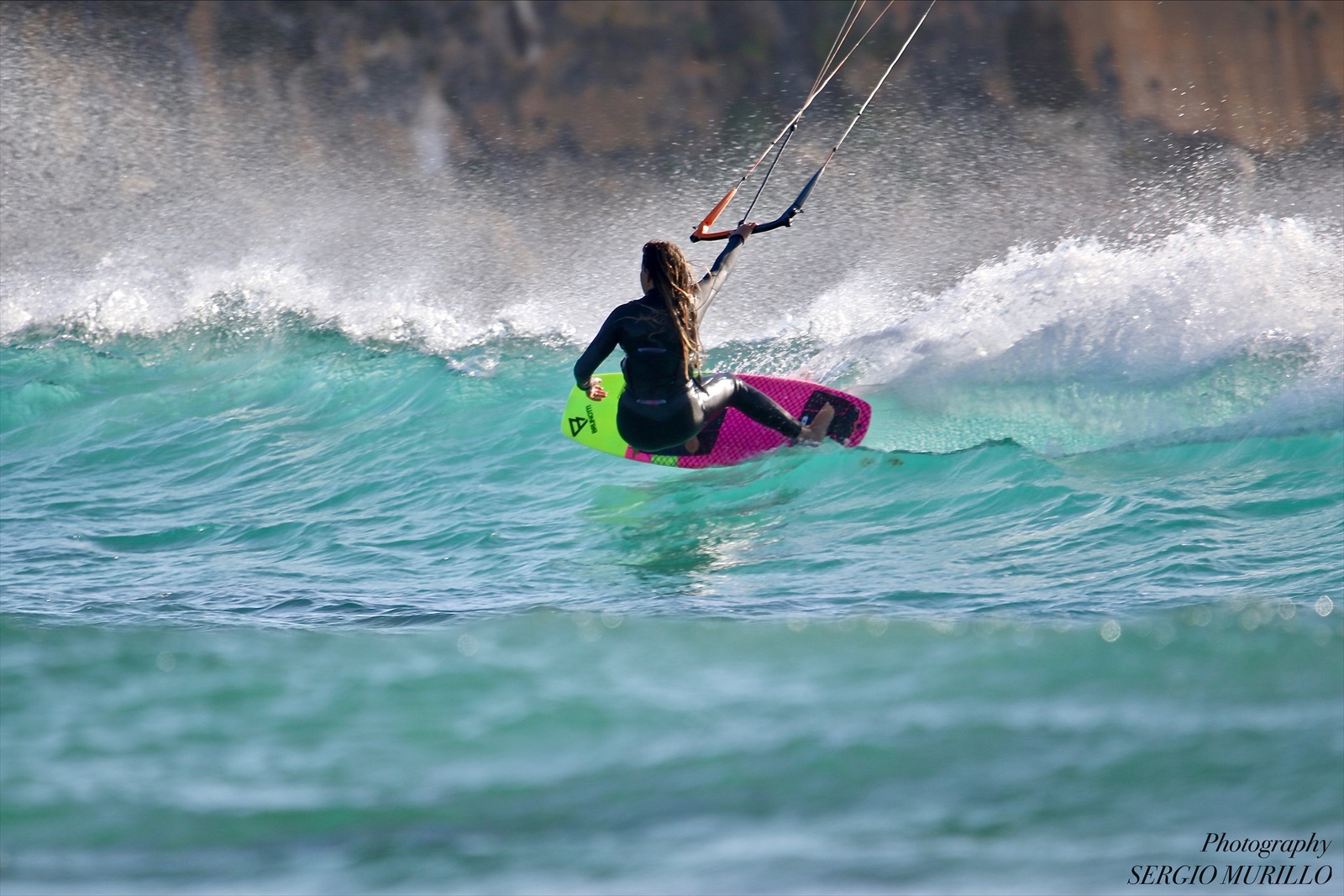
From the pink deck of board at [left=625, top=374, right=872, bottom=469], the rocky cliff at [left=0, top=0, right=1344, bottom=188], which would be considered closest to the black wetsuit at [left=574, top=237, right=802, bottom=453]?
the pink deck of board at [left=625, top=374, right=872, bottom=469]

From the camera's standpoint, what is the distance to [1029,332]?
6797mm

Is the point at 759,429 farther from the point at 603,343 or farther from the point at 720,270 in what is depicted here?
the point at 603,343

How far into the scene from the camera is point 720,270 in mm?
5762

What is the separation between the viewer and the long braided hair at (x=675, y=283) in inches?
212

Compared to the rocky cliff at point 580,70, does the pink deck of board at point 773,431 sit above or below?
below

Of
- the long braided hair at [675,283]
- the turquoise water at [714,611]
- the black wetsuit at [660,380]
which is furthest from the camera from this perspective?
the black wetsuit at [660,380]

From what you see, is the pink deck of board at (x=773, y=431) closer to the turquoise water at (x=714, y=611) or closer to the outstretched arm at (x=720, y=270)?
the turquoise water at (x=714, y=611)

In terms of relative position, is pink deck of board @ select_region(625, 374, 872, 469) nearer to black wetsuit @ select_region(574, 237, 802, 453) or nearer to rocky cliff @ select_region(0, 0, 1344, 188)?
black wetsuit @ select_region(574, 237, 802, 453)

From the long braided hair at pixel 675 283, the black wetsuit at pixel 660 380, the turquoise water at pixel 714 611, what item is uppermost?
the long braided hair at pixel 675 283

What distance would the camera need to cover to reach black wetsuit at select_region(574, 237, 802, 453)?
5551 mm

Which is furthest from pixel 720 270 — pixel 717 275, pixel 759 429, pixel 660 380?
pixel 759 429

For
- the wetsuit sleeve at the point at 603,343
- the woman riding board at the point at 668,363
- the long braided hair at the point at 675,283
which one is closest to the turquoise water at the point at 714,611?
the woman riding board at the point at 668,363

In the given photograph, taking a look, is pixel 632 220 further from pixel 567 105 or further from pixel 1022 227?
pixel 1022 227

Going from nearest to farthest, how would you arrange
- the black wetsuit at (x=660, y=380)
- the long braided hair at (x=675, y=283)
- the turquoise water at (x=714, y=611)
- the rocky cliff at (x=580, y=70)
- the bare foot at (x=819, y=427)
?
the turquoise water at (x=714, y=611) → the long braided hair at (x=675, y=283) → the black wetsuit at (x=660, y=380) → the bare foot at (x=819, y=427) → the rocky cliff at (x=580, y=70)
